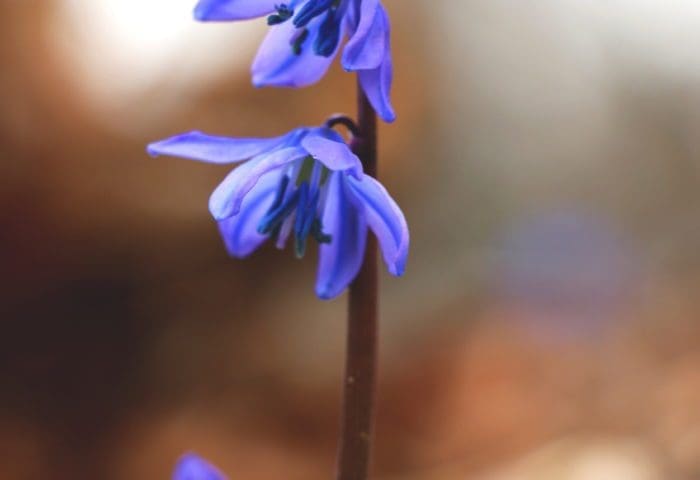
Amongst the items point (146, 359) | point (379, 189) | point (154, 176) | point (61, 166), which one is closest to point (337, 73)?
point (154, 176)

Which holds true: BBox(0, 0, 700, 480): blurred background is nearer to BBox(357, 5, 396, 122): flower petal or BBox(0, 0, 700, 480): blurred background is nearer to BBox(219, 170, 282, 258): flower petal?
BBox(219, 170, 282, 258): flower petal

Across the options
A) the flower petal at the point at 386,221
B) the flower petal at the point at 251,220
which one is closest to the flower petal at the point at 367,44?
the flower petal at the point at 386,221

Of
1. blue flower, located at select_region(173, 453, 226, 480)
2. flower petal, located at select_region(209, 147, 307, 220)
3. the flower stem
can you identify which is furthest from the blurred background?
flower petal, located at select_region(209, 147, 307, 220)

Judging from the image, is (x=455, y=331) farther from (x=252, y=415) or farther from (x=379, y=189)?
(x=379, y=189)

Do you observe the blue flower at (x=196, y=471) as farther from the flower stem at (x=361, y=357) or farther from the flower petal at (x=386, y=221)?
the flower petal at (x=386, y=221)

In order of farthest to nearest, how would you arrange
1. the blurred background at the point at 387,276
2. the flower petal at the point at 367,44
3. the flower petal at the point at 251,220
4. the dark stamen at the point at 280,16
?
the blurred background at the point at 387,276 → the flower petal at the point at 251,220 → the dark stamen at the point at 280,16 → the flower petal at the point at 367,44
